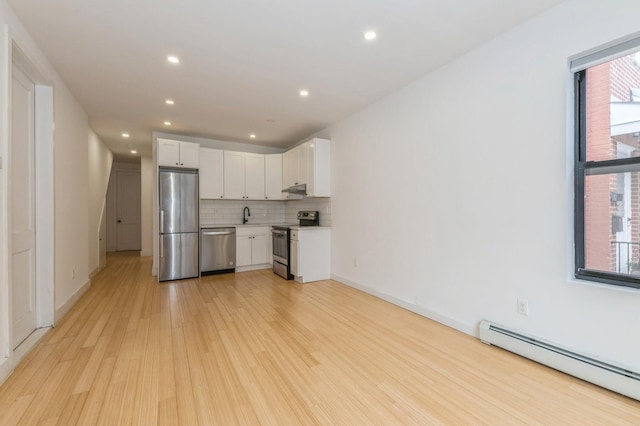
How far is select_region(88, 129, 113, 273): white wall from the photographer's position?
4.86 meters

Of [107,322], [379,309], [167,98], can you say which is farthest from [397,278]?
Answer: [167,98]

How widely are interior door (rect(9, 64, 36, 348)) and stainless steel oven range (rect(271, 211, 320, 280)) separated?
3.15m

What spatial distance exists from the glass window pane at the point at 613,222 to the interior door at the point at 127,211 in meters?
10.5

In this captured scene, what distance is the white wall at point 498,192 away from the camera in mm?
1940

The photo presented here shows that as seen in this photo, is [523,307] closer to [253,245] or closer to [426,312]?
[426,312]

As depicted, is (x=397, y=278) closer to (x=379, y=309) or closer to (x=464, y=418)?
(x=379, y=309)

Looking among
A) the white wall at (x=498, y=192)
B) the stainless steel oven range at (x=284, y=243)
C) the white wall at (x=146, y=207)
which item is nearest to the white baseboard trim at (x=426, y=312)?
the white wall at (x=498, y=192)

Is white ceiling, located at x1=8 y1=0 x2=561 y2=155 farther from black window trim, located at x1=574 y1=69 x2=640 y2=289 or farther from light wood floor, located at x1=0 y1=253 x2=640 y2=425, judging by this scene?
light wood floor, located at x1=0 y1=253 x2=640 y2=425

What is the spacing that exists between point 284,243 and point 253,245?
3.13 ft

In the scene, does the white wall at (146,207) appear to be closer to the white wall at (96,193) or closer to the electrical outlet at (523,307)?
the white wall at (96,193)

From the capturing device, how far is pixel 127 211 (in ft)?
28.9

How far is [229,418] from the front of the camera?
157 cm

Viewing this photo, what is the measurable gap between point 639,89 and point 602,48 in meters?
0.36

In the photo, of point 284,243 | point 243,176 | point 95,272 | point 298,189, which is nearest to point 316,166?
point 298,189
